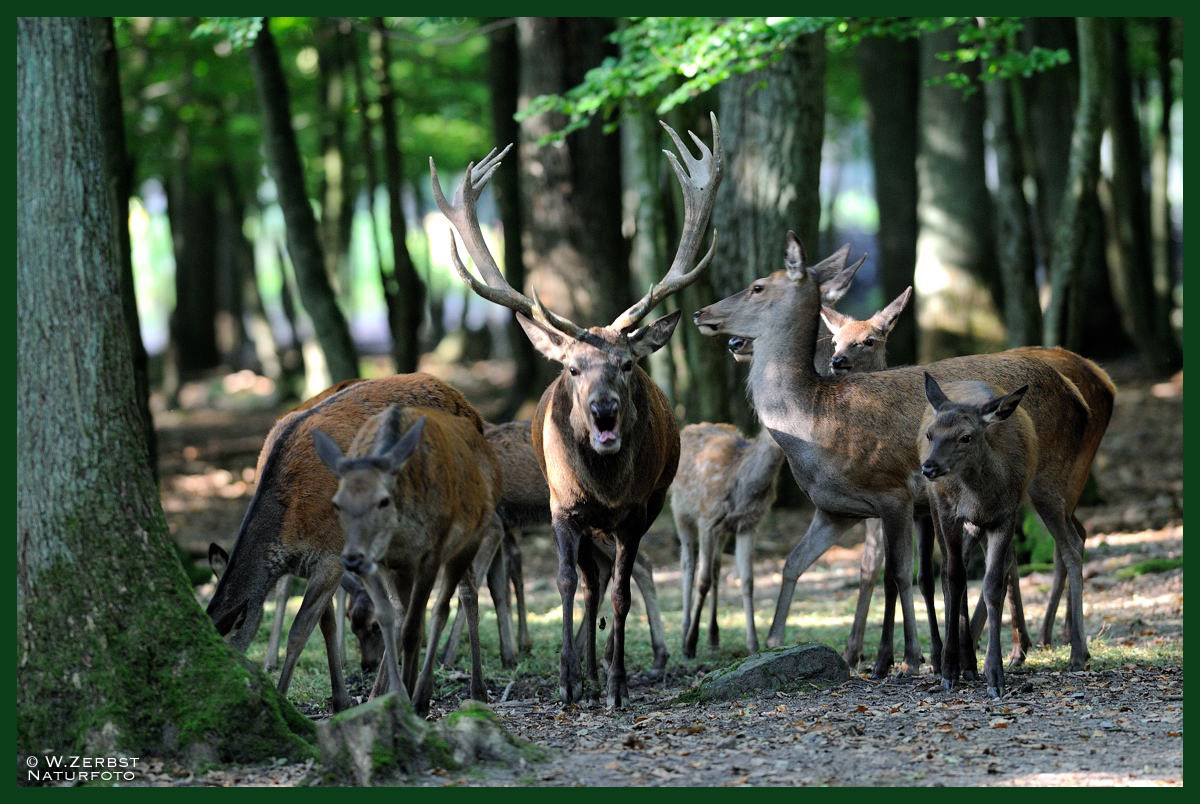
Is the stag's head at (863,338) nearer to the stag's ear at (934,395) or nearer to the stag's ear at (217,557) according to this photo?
the stag's ear at (934,395)

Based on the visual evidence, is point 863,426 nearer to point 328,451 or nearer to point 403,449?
point 403,449

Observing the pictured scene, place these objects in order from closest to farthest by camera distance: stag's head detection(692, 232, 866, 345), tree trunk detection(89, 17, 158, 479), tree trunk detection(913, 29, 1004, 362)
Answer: stag's head detection(692, 232, 866, 345) → tree trunk detection(89, 17, 158, 479) → tree trunk detection(913, 29, 1004, 362)

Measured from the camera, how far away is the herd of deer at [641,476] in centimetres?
764

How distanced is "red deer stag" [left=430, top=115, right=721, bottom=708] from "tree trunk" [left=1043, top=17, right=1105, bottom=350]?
5.07 meters

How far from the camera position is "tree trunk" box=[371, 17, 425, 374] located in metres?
19.8

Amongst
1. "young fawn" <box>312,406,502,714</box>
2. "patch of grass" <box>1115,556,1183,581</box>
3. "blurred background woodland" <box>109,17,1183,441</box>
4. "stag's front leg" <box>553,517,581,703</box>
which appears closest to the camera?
"young fawn" <box>312,406,502,714</box>

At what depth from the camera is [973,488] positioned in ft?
27.3

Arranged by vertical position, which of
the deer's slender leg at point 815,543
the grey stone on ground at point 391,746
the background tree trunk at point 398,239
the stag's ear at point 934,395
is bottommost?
the grey stone on ground at point 391,746

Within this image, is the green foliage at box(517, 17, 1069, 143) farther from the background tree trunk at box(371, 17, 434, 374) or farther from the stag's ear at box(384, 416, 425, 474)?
the background tree trunk at box(371, 17, 434, 374)

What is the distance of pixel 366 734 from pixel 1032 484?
492 cm

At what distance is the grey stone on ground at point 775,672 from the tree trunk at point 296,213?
9220 millimetres

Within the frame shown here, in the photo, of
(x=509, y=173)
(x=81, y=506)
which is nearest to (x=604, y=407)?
(x=81, y=506)

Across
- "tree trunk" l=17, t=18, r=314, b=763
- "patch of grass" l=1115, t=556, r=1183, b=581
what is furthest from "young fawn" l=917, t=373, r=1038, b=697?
"patch of grass" l=1115, t=556, r=1183, b=581

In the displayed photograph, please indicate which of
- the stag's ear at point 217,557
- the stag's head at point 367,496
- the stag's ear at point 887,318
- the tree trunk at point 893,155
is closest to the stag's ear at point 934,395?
the stag's ear at point 887,318
